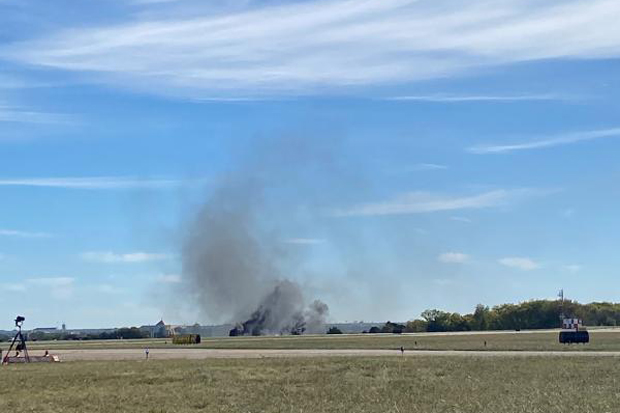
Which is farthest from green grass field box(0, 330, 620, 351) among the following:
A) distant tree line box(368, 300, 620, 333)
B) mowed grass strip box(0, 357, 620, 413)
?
distant tree line box(368, 300, 620, 333)

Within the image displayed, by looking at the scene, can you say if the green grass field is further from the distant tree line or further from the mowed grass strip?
the distant tree line

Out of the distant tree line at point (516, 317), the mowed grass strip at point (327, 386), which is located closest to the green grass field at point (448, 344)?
the mowed grass strip at point (327, 386)

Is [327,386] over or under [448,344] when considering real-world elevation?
under

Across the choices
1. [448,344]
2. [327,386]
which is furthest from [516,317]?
[327,386]

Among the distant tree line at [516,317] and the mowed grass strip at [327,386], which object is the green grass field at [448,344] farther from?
the distant tree line at [516,317]

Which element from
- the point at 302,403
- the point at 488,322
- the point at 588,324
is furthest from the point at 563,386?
the point at 588,324

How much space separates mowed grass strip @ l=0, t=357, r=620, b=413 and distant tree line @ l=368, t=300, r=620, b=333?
105032 mm

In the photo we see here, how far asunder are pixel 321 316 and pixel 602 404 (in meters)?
154

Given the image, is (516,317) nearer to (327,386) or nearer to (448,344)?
(448,344)

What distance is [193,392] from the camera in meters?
32.5

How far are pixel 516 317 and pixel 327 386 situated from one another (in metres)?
132

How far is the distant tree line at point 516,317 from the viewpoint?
157 metres

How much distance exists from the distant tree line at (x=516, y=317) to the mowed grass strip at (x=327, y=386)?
105m

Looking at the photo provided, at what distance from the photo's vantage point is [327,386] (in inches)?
1302
